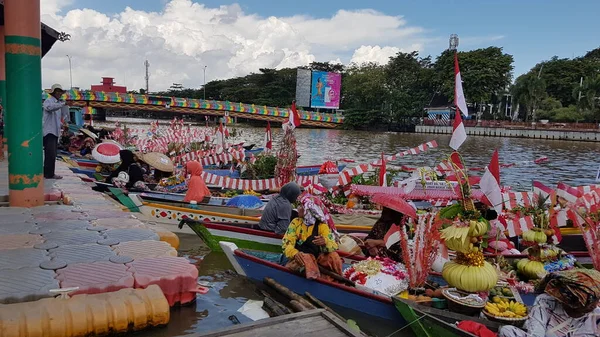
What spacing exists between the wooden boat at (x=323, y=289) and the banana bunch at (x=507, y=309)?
997 mm

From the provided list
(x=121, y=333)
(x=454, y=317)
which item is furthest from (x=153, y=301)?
(x=454, y=317)

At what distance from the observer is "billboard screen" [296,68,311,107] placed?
6225 centimetres

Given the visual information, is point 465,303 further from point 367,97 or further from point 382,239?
point 367,97

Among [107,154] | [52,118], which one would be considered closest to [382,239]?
[52,118]

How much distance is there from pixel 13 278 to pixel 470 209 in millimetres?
4768

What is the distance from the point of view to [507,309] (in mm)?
5090

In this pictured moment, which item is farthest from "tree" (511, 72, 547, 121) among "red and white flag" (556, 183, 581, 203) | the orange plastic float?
the orange plastic float

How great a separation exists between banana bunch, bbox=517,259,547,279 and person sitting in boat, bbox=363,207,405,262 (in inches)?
69.9

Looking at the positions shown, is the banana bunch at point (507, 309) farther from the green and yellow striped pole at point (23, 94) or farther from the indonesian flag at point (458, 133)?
the green and yellow striped pole at point (23, 94)

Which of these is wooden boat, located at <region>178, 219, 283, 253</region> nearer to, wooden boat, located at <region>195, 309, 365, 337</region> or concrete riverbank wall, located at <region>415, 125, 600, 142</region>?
wooden boat, located at <region>195, 309, 365, 337</region>

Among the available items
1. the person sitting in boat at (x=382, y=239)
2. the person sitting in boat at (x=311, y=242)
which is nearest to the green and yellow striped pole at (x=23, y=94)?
the person sitting in boat at (x=311, y=242)

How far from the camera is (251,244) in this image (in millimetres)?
8195

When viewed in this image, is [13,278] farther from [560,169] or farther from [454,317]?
[560,169]

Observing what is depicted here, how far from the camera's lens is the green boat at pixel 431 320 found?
15.6ft
